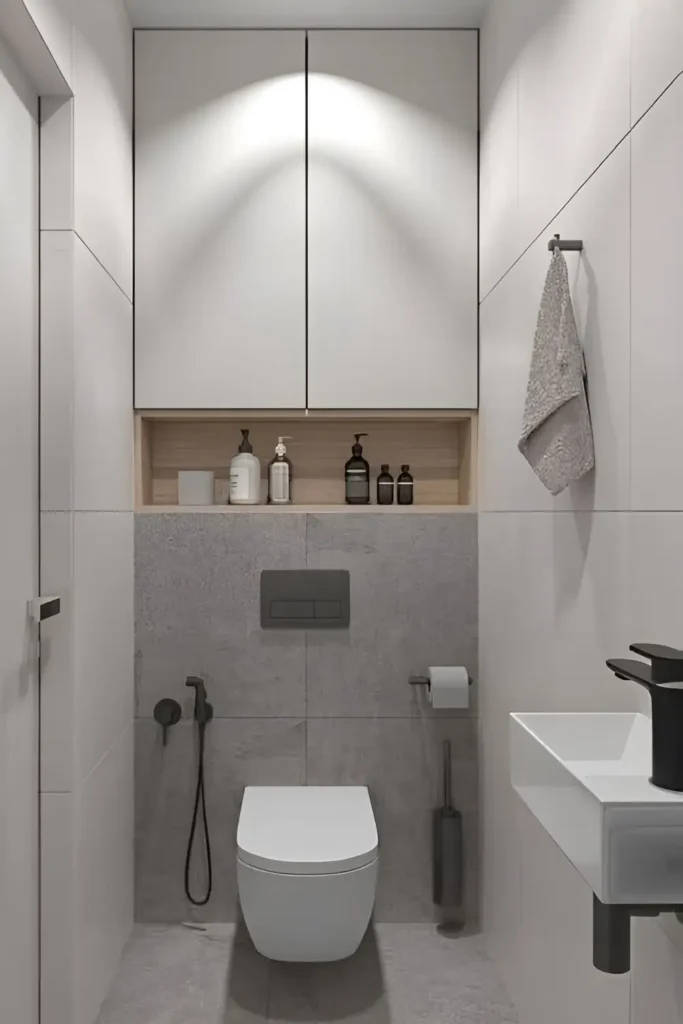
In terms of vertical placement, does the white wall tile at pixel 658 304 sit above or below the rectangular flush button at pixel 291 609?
above

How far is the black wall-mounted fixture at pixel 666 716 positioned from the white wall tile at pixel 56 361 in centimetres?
130

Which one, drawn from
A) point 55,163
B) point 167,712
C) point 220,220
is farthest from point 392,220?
point 167,712

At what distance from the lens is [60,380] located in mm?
1915

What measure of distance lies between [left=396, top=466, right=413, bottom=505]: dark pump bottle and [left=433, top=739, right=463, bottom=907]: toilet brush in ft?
2.44

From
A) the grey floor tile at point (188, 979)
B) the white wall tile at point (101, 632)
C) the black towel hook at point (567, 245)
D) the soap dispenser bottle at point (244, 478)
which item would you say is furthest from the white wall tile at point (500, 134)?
the grey floor tile at point (188, 979)

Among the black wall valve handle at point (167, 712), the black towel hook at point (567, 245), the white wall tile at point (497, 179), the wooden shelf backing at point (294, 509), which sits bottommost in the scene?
the black wall valve handle at point (167, 712)

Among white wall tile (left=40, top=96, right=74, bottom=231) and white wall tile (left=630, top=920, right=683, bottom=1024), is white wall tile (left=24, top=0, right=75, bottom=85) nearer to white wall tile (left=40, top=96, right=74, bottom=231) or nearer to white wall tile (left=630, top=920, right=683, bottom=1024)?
white wall tile (left=40, top=96, right=74, bottom=231)

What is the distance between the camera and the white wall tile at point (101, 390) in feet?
6.55

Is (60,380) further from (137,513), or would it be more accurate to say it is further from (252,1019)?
(252,1019)

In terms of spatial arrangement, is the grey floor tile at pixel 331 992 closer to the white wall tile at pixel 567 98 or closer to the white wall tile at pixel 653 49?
the white wall tile at pixel 567 98

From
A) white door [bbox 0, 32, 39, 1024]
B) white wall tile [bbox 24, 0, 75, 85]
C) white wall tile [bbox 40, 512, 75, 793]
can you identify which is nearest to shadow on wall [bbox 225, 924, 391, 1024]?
white door [bbox 0, 32, 39, 1024]

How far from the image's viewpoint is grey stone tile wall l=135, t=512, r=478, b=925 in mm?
2676

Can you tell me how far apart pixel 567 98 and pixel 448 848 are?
6.62 ft

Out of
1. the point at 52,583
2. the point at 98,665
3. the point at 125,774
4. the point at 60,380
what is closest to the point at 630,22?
the point at 60,380
